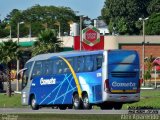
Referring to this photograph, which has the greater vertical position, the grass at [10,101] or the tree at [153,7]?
the tree at [153,7]

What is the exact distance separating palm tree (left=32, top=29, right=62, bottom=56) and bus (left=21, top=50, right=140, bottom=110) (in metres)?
29.6

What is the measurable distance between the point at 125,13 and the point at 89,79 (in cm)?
8535

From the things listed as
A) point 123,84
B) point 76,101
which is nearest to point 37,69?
point 76,101

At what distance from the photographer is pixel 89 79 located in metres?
37.8

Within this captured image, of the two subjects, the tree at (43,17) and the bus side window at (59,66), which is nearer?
the bus side window at (59,66)

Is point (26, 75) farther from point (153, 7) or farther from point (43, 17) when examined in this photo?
point (43, 17)

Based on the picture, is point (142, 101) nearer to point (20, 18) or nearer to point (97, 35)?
point (97, 35)

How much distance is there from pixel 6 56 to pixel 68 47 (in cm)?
2997

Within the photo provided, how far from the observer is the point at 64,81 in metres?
40.2

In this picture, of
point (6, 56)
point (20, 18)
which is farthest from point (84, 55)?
point (20, 18)

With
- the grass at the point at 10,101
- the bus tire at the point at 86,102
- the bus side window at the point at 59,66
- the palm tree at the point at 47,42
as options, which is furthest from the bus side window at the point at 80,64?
the palm tree at the point at 47,42

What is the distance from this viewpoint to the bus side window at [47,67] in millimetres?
41750

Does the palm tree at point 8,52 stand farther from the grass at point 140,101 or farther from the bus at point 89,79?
the bus at point 89,79

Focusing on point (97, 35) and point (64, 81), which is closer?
point (64, 81)
